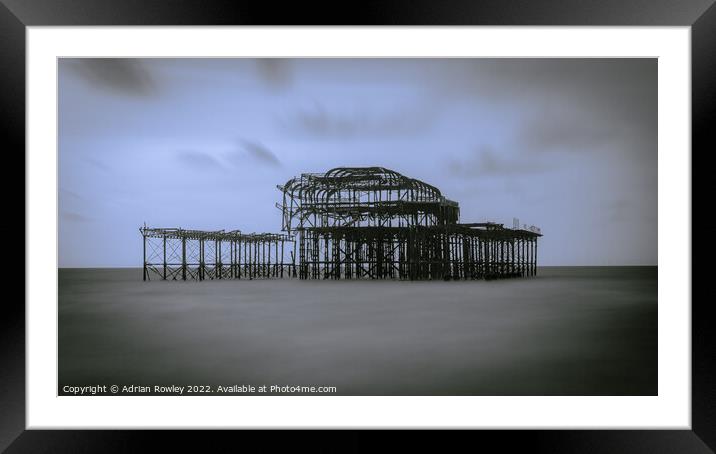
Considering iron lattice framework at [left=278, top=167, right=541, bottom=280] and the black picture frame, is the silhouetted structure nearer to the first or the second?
iron lattice framework at [left=278, top=167, right=541, bottom=280]

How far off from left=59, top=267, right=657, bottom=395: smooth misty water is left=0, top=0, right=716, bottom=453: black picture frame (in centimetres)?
130

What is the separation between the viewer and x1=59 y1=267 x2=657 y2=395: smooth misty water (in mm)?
8125

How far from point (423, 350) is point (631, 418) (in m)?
3.66

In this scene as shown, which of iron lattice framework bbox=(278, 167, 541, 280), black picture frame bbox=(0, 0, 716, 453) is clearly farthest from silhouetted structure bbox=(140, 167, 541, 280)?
black picture frame bbox=(0, 0, 716, 453)
